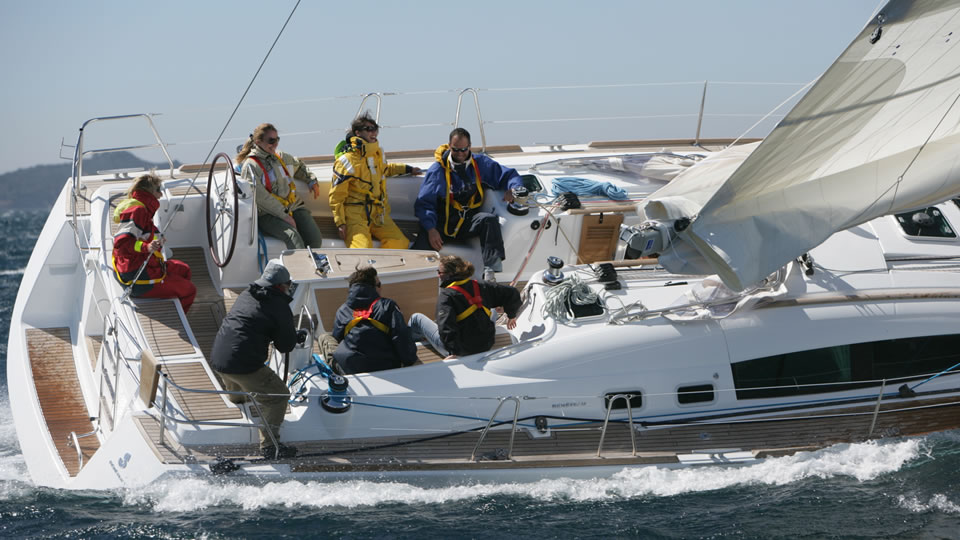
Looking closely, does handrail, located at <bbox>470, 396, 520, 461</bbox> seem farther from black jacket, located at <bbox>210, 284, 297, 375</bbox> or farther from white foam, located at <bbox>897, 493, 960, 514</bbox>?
white foam, located at <bbox>897, 493, 960, 514</bbox>

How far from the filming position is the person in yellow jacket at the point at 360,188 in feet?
25.9

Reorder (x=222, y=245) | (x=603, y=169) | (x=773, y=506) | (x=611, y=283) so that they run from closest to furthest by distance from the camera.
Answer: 1. (x=773, y=506)
2. (x=611, y=283)
3. (x=222, y=245)
4. (x=603, y=169)

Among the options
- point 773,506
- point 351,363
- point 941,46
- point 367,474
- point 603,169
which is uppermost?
point 941,46

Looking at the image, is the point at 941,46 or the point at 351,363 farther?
the point at 351,363

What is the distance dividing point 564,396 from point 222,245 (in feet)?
10.4

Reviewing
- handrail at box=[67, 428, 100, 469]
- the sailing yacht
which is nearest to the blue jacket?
the sailing yacht

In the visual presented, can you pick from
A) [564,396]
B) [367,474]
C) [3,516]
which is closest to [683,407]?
[564,396]

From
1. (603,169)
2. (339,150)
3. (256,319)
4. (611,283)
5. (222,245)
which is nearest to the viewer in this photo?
(256,319)

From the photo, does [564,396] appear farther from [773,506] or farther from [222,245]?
[222,245]

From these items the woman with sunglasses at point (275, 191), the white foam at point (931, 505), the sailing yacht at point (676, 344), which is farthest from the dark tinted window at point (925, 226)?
the woman with sunglasses at point (275, 191)

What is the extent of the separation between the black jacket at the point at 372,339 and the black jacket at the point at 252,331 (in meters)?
0.47

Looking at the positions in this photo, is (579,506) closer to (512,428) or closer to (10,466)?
(512,428)

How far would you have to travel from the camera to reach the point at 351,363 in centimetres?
603

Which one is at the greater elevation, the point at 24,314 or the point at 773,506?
the point at 24,314
